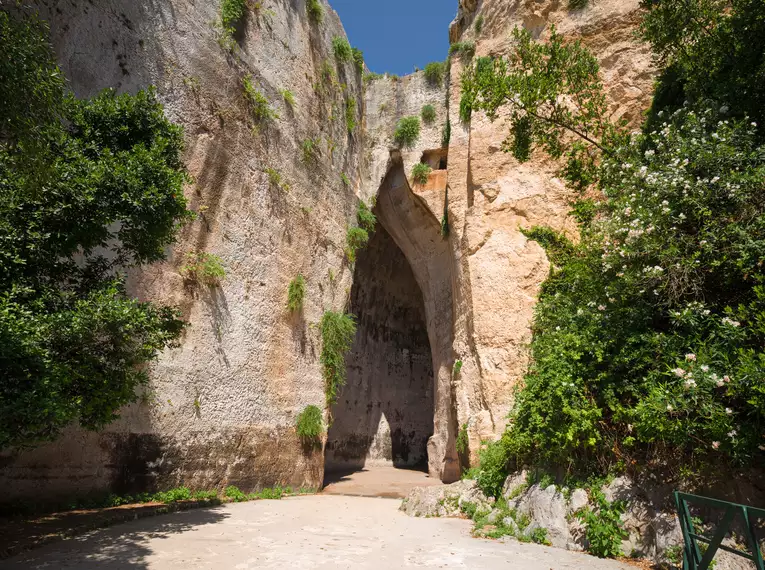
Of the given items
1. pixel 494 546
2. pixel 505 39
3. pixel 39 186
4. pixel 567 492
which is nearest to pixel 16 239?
pixel 39 186

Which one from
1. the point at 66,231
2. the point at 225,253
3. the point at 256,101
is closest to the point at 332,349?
the point at 225,253

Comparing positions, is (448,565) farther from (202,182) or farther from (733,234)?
(202,182)

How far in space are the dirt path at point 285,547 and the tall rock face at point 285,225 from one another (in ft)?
6.78

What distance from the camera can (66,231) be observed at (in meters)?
5.43

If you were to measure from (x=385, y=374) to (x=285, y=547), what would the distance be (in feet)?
54.9

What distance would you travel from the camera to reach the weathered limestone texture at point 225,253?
8.16 m

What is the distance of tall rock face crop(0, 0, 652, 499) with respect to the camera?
28.4 feet

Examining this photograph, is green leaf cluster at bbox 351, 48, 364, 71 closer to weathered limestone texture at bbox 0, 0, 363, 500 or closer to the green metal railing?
weathered limestone texture at bbox 0, 0, 363, 500

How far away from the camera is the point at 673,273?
6109mm

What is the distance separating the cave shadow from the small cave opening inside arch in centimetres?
1253

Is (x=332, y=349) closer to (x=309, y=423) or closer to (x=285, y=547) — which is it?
(x=309, y=423)

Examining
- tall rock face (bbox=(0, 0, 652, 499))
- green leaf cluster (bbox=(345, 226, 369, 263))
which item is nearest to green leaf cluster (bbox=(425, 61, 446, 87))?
tall rock face (bbox=(0, 0, 652, 499))

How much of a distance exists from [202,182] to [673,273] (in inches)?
351

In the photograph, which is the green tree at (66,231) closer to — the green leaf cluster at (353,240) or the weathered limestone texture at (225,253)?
the weathered limestone texture at (225,253)
